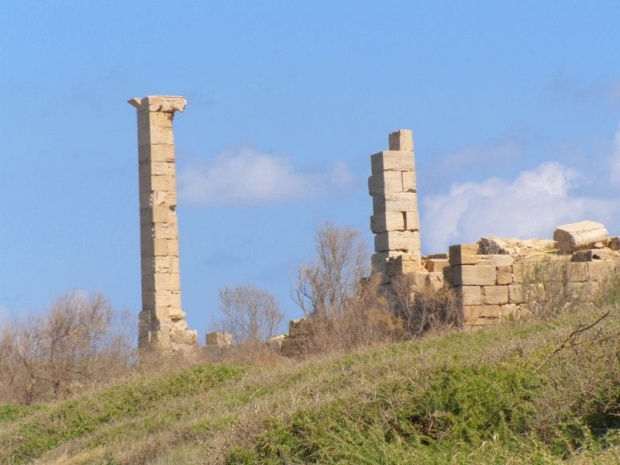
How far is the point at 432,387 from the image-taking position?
9336 mm

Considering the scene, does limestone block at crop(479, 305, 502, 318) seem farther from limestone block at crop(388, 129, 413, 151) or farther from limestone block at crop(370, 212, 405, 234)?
limestone block at crop(388, 129, 413, 151)

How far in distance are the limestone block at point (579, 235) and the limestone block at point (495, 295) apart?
2.95 meters

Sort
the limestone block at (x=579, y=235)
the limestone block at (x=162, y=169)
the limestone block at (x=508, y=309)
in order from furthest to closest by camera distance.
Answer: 1. the limestone block at (x=162, y=169)
2. the limestone block at (x=579, y=235)
3. the limestone block at (x=508, y=309)

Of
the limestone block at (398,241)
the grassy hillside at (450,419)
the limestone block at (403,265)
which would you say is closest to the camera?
the grassy hillside at (450,419)

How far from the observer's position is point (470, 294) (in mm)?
22969

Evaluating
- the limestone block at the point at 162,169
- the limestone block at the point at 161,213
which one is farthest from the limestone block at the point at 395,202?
the limestone block at the point at 162,169

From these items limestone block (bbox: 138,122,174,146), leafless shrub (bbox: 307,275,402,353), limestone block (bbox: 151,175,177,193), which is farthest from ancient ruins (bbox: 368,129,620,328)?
limestone block (bbox: 138,122,174,146)

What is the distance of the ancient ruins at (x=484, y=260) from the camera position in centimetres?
2288

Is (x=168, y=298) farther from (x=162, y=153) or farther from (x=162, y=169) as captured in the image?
(x=162, y=153)

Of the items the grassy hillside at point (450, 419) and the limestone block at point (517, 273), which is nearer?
the grassy hillside at point (450, 419)

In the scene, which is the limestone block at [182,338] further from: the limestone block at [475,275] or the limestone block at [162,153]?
the limestone block at [475,275]

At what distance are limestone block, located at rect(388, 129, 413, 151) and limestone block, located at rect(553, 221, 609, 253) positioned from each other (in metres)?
3.87

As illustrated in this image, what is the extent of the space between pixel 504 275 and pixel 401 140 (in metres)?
5.29

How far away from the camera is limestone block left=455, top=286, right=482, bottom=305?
22891 millimetres
